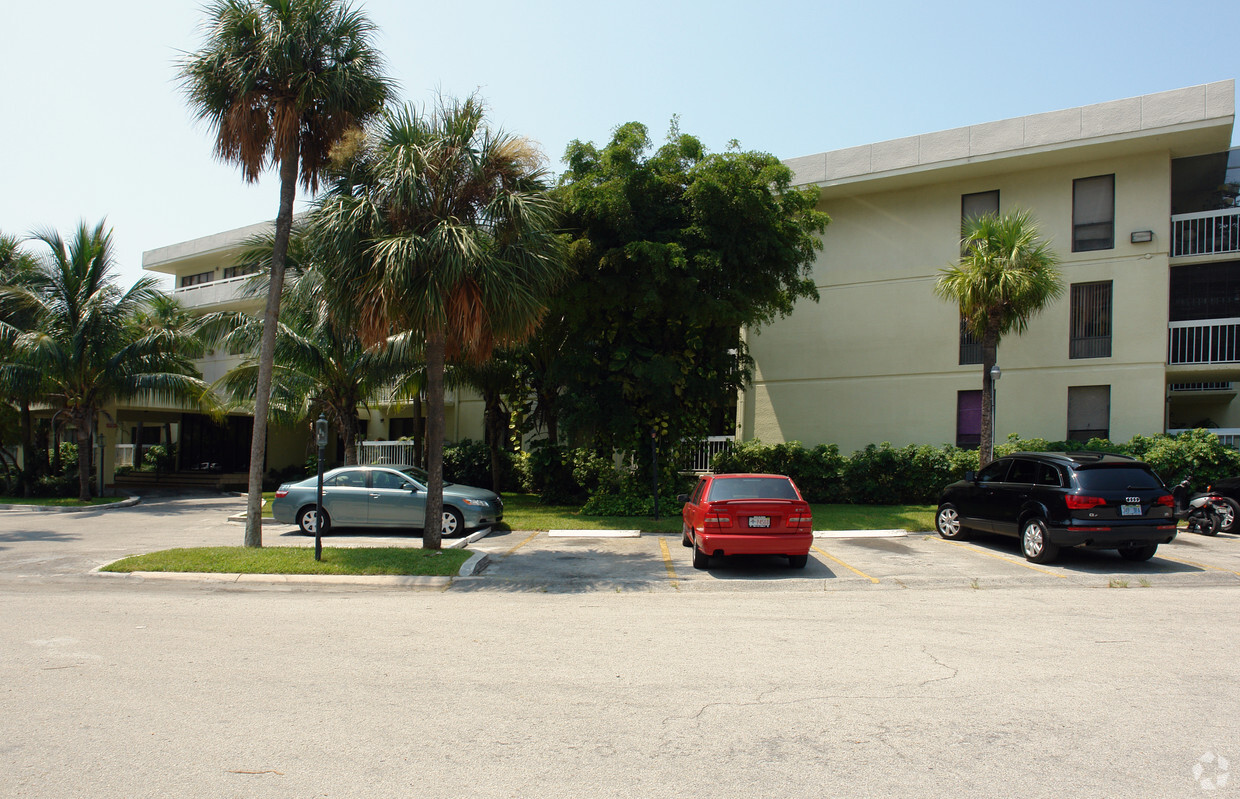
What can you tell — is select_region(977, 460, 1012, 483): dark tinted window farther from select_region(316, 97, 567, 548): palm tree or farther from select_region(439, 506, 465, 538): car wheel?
select_region(439, 506, 465, 538): car wheel

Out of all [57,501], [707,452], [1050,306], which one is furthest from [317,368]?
[1050,306]

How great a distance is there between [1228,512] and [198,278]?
1822 inches

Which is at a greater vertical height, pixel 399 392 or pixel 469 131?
pixel 469 131

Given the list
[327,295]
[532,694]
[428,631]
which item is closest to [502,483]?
[327,295]

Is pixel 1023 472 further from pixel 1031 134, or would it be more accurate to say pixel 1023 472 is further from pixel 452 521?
pixel 1031 134

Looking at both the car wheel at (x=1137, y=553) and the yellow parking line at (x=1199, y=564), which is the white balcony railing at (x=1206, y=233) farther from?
the car wheel at (x=1137, y=553)

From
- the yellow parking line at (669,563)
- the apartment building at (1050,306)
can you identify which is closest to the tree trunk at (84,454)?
the yellow parking line at (669,563)

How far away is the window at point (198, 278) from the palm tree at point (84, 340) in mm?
16266

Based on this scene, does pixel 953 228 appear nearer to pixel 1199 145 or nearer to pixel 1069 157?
pixel 1069 157

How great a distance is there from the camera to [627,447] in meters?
18.5

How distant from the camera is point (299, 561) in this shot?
11.4 m

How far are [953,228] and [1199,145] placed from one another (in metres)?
6.04

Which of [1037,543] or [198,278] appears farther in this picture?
[198,278]

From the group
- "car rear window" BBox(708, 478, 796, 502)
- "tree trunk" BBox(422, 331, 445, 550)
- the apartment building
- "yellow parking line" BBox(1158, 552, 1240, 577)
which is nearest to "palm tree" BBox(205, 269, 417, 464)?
"tree trunk" BBox(422, 331, 445, 550)
